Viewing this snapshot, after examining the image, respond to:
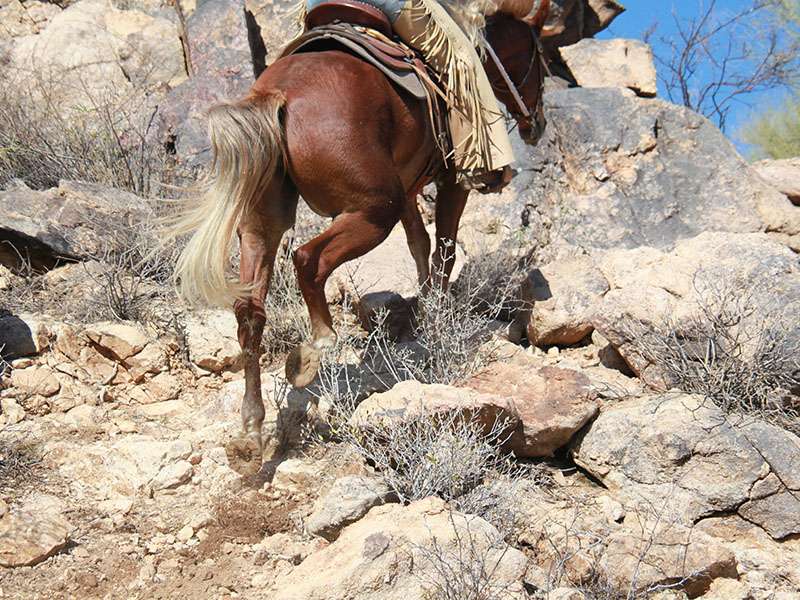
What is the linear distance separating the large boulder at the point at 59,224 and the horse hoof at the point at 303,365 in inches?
85.0

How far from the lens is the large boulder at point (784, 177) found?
7.60m

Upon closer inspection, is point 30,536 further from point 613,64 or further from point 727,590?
point 613,64

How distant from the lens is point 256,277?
3977 mm

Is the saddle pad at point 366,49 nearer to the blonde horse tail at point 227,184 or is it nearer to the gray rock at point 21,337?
the blonde horse tail at point 227,184

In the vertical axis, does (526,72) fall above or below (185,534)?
above

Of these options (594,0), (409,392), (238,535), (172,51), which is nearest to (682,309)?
(409,392)

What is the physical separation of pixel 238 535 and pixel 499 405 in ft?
4.24

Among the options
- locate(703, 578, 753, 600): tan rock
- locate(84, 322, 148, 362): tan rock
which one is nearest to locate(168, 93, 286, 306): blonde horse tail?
locate(84, 322, 148, 362): tan rock

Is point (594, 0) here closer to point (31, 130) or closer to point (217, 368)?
point (31, 130)

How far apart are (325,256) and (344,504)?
1.22m

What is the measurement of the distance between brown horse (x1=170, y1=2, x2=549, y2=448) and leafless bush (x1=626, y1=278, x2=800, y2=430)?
1641 mm

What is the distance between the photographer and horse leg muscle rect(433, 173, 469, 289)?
5.22 meters

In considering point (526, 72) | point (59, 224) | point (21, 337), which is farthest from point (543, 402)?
point (59, 224)

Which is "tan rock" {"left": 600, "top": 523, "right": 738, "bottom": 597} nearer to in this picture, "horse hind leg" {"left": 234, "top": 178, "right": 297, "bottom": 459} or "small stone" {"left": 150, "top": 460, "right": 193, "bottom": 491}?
"horse hind leg" {"left": 234, "top": 178, "right": 297, "bottom": 459}
